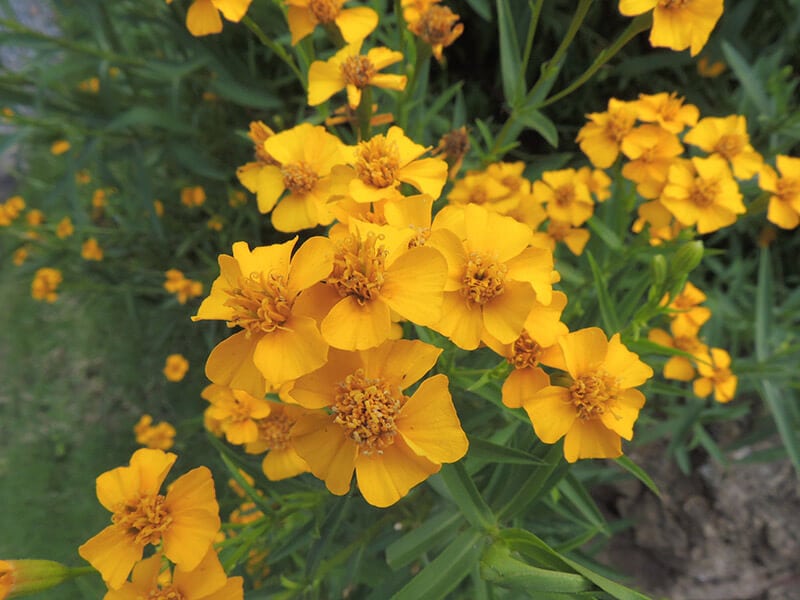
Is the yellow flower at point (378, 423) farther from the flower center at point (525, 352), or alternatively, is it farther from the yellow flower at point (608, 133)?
the yellow flower at point (608, 133)

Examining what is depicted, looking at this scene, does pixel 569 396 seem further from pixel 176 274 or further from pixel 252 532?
pixel 176 274

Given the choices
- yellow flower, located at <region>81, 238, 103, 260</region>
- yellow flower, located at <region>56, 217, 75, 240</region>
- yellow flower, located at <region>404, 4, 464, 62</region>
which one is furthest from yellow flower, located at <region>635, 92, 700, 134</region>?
yellow flower, located at <region>56, 217, 75, 240</region>

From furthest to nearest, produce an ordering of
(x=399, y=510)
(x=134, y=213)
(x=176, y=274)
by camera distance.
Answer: (x=134, y=213), (x=176, y=274), (x=399, y=510)

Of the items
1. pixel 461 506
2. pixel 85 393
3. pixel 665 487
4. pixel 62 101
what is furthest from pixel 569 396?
pixel 85 393

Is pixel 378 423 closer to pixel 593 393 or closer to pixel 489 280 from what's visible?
pixel 489 280

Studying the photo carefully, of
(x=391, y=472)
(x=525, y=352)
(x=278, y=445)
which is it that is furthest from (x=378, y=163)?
(x=278, y=445)

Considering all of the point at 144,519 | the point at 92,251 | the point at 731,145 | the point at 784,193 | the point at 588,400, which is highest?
the point at 731,145

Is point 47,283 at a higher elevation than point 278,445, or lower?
lower
